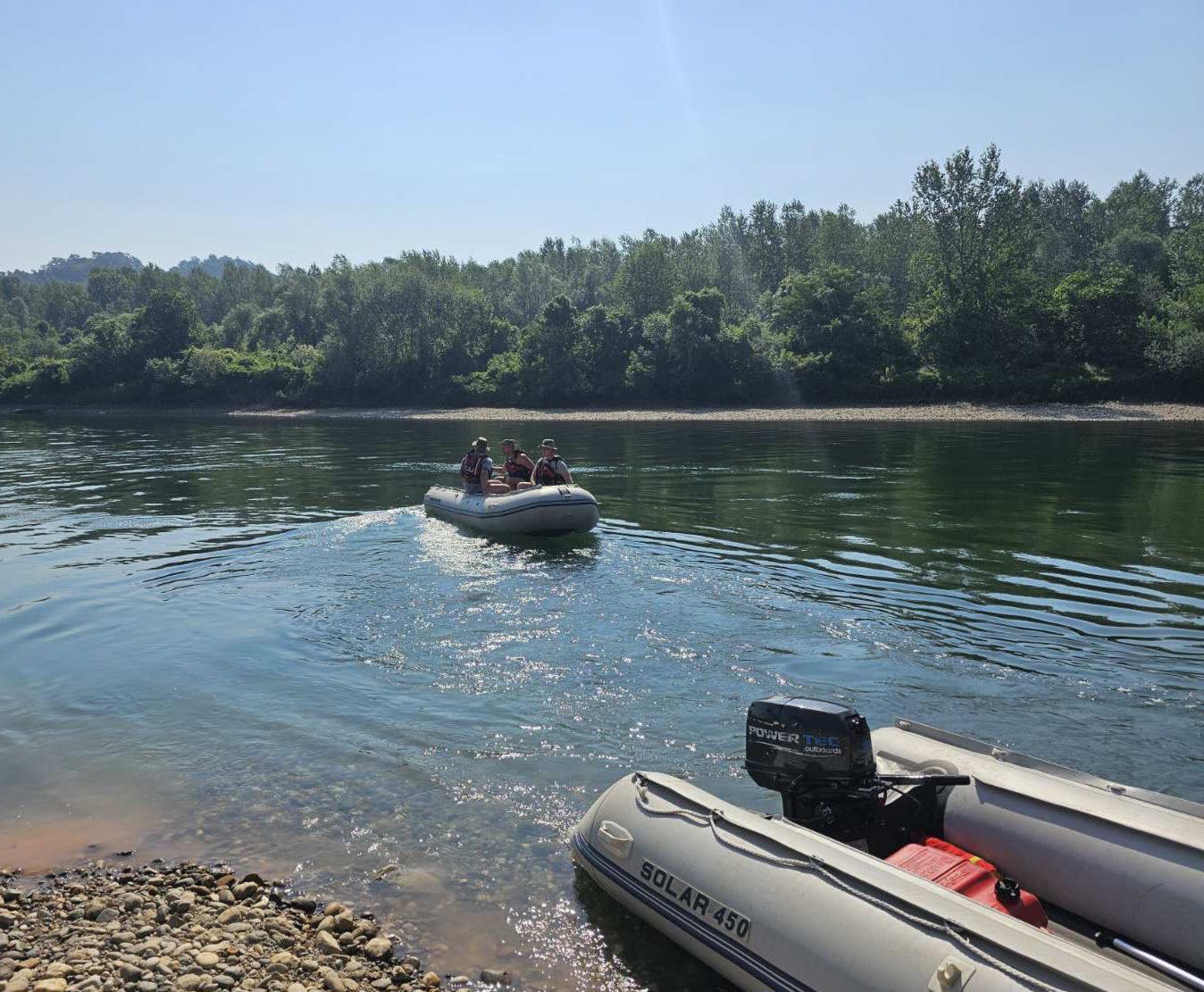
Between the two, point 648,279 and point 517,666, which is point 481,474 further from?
point 648,279

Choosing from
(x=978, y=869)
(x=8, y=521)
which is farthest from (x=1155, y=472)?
(x=8, y=521)

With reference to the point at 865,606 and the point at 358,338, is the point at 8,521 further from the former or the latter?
the point at 358,338

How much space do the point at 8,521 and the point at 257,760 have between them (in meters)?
16.1

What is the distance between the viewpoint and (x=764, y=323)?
2491 inches

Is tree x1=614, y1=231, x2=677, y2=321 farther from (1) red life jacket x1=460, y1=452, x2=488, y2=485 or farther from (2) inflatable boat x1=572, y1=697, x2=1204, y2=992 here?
(2) inflatable boat x1=572, y1=697, x2=1204, y2=992

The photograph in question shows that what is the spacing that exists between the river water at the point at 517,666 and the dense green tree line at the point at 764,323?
114 feet

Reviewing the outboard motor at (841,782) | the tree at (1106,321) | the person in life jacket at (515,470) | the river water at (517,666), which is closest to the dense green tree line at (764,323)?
the tree at (1106,321)

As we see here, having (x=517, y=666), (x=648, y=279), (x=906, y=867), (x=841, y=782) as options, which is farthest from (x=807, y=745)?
(x=648, y=279)

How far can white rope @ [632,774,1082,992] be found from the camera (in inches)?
147

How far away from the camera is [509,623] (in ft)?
38.0

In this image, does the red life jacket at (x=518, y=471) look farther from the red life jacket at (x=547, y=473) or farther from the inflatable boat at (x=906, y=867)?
the inflatable boat at (x=906, y=867)

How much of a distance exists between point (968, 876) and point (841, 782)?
866mm

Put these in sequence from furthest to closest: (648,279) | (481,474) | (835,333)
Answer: (648,279), (835,333), (481,474)

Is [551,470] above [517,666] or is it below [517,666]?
above
